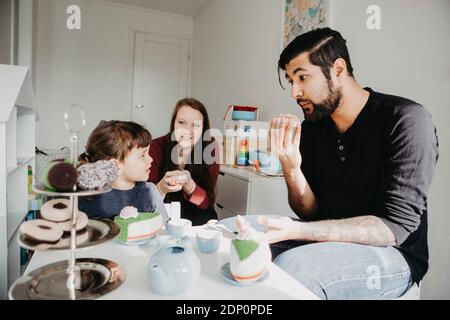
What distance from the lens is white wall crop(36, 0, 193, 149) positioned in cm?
371

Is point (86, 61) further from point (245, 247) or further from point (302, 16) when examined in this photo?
point (245, 247)

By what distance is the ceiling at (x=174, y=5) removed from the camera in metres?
3.75

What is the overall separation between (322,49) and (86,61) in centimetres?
348

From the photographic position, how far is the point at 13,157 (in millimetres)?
1406

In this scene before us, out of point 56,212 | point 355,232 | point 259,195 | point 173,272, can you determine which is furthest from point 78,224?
point 259,195

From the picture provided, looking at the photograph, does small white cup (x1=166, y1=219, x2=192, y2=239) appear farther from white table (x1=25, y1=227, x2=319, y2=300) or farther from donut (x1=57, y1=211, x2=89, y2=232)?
donut (x1=57, y1=211, x2=89, y2=232)

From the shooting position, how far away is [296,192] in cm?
121

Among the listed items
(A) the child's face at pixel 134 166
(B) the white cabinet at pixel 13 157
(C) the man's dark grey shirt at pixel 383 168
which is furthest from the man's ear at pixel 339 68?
(B) the white cabinet at pixel 13 157

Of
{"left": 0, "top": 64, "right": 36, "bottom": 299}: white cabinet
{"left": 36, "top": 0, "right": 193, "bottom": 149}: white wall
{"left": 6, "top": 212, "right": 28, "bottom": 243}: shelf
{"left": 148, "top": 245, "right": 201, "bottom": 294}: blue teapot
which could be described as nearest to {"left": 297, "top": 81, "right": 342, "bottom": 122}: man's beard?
{"left": 148, "top": 245, "right": 201, "bottom": 294}: blue teapot

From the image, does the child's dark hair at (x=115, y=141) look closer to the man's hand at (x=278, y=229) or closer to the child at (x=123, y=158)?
the child at (x=123, y=158)

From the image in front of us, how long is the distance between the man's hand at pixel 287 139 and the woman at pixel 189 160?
61cm

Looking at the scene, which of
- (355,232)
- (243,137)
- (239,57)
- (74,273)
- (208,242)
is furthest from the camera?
(239,57)
